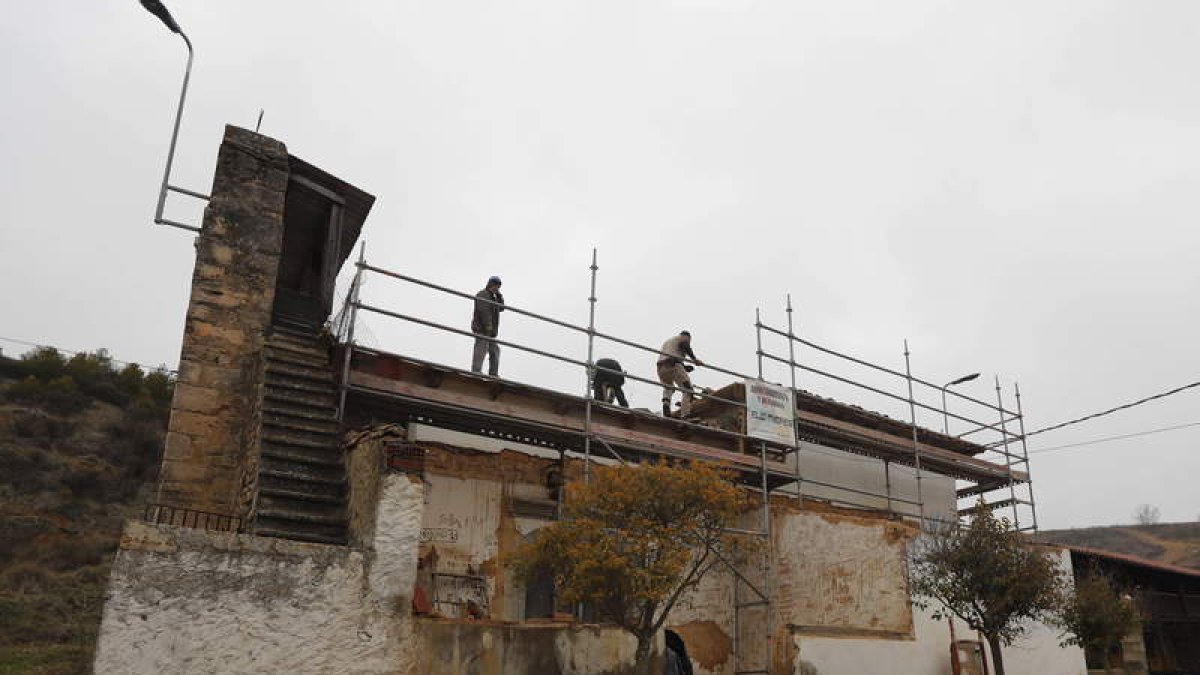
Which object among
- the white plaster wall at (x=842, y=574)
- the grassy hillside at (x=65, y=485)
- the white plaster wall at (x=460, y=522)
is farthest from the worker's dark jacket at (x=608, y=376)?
the grassy hillside at (x=65, y=485)

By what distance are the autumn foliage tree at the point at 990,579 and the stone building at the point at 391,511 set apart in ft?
3.04

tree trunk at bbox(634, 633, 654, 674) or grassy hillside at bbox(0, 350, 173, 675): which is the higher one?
grassy hillside at bbox(0, 350, 173, 675)

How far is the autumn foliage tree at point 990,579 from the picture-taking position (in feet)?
36.0

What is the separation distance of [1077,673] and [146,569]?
15499 mm

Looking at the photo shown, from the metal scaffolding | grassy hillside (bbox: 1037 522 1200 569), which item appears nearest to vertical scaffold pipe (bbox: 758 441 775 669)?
the metal scaffolding

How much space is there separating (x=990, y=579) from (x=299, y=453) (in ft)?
28.0

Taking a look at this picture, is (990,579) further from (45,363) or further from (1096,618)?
(45,363)

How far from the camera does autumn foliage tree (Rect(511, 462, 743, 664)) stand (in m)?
8.35

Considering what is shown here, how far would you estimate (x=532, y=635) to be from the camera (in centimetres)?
801

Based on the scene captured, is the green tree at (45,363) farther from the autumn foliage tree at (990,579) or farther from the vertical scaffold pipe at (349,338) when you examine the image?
the autumn foliage tree at (990,579)

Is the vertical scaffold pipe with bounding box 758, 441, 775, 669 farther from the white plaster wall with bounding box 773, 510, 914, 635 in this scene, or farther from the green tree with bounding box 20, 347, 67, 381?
the green tree with bounding box 20, 347, 67, 381

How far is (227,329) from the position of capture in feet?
32.6

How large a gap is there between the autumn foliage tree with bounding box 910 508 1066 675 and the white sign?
291 cm

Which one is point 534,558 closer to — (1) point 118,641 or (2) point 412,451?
(2) point 412,451
